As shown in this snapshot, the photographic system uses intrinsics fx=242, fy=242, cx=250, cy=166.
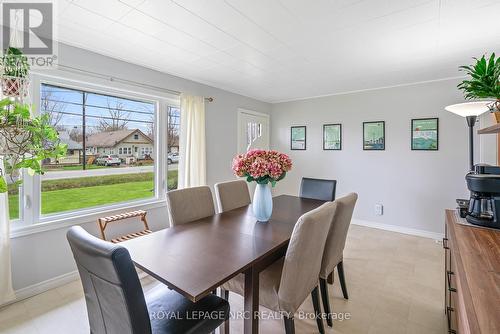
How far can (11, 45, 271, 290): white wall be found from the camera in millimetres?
2141

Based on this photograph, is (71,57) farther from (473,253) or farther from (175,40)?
(473,253)

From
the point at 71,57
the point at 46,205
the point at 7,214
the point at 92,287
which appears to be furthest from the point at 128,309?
the point at 71,57

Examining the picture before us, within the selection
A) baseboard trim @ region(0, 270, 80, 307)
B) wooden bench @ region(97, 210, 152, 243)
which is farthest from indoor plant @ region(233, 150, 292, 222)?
baseboard trim @ region(0, 270, 80, 307)

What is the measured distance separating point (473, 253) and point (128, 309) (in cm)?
146

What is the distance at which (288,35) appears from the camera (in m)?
Result: 2.13

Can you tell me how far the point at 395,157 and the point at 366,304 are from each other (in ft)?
8.31

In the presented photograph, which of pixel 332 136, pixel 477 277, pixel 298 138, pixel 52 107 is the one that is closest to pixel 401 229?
pixel 332 136

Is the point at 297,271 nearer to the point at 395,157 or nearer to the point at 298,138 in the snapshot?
the point at 395,157

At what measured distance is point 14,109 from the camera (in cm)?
95

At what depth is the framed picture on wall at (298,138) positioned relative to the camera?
4.71m

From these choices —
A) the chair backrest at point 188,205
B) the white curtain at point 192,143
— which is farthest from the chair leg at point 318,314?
the white curtain at point 192,143

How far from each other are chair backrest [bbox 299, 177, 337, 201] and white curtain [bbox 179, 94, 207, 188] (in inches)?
57.0

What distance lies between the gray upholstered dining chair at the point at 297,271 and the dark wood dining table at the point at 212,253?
5.2 inches

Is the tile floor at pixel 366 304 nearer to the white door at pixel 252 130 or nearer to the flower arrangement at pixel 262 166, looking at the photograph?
the flower arrangement at pixel 262 166
